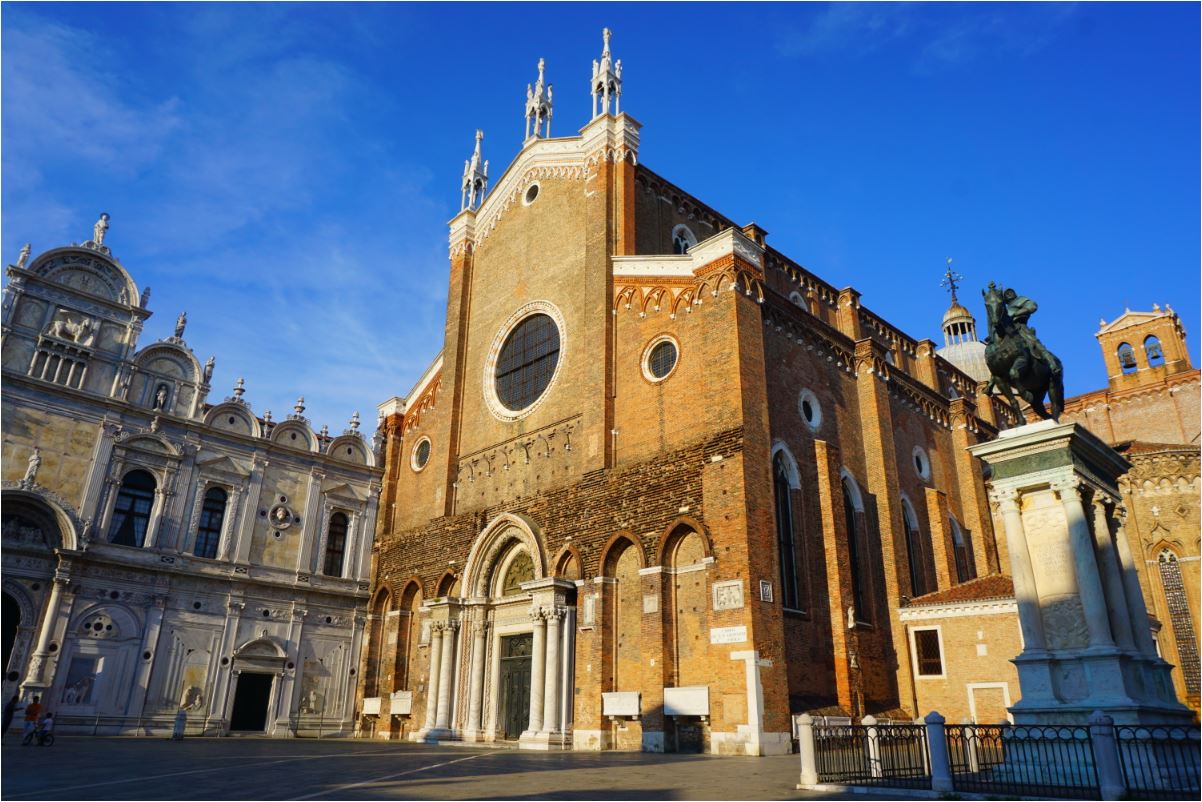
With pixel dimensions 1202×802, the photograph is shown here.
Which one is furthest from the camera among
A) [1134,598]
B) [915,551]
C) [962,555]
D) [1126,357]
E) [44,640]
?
[1126,357]

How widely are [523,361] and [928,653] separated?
13354mm

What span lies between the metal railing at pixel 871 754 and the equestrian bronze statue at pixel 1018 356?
491 cm

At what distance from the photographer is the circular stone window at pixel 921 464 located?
25438 mm

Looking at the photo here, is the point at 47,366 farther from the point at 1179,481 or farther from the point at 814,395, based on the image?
the point at 1179,481

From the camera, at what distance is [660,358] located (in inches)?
797

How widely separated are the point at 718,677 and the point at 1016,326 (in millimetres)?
8561

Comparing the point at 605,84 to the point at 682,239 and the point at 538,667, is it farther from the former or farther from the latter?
the point at 538,667

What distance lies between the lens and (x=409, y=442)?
2855 cm

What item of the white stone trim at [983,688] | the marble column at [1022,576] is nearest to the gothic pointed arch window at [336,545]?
the white stone trim at [983,688]

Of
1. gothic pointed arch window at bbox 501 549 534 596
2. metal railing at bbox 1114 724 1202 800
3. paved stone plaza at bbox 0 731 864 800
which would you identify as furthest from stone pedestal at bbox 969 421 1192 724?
gothic pointed arch window at bbox 501 549 534 596

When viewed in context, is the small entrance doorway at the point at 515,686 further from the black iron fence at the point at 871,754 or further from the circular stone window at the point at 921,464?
the circular stone window at the point at 921,464

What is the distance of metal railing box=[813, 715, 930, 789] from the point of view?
1009cm

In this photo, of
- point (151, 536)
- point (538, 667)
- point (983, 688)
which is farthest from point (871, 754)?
point (151, 536)

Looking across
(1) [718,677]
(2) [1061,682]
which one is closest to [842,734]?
(2) [1061,682]
